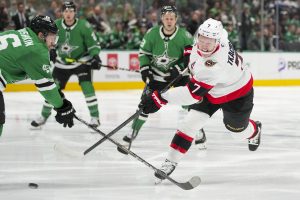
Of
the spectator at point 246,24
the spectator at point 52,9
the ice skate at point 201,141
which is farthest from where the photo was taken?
the spectator at point 246,24

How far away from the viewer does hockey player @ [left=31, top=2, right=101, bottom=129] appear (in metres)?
5.92

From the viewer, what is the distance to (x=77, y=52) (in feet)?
19.6

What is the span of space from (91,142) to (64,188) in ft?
5.62

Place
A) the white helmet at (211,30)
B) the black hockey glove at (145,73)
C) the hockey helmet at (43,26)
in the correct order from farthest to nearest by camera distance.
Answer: the black hockey glove at (145,73)
the hockey helmet at (43,26)
the white helmet at (211,30)

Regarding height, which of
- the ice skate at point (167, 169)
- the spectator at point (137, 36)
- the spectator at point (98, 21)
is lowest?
the spectator at point (137, 36)

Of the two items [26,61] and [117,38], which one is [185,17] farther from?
[26,61]

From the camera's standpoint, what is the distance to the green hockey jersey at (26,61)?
3.33 m

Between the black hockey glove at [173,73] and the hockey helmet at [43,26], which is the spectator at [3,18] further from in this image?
the hockey helmet at [43,26]

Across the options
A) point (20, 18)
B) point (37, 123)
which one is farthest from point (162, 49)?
point (20, 18)

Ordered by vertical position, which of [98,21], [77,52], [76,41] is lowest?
[98,21]

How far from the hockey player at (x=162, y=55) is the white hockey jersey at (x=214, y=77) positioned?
136 cm

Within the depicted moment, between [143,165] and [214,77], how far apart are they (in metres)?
1.06

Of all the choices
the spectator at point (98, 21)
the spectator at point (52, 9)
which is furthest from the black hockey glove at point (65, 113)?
the spectator at point (98, 21)

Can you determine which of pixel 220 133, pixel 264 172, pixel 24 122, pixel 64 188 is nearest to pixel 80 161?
pixel 64 188
